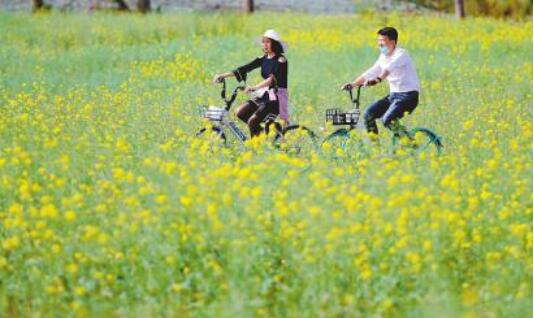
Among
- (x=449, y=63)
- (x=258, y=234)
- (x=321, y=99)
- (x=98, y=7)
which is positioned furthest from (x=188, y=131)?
(x=98, y=7)

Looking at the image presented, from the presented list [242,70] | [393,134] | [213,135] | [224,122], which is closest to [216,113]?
[224,122]

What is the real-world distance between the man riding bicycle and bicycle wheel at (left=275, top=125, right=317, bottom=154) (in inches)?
20.7

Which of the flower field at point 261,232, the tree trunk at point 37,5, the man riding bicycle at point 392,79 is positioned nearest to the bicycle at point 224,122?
the flower field at point 261,232

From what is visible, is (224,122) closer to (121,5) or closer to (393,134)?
(393,134)

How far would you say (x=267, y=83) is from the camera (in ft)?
31.3

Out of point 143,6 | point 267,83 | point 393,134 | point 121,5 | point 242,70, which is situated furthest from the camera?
point 121,5

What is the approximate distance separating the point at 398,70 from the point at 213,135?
1.71m

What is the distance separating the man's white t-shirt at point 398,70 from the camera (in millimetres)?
9320

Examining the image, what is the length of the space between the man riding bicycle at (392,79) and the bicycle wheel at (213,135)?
1.16 meters

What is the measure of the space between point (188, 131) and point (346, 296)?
516 cm

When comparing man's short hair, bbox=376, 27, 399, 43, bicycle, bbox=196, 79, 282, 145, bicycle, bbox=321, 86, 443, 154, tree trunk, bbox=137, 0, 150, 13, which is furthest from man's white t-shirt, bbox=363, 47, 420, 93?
tree trunk, bbox=137, 0, 150, 13

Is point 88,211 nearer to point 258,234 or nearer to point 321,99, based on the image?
point 258,234

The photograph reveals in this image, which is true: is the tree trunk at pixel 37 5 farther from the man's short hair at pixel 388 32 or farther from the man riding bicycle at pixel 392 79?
the man's short hair at pixel 388 32

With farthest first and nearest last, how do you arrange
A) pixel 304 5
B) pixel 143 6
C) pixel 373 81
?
1. pixel 304 5
2. pixel 143 6
3. pixel 373 81
